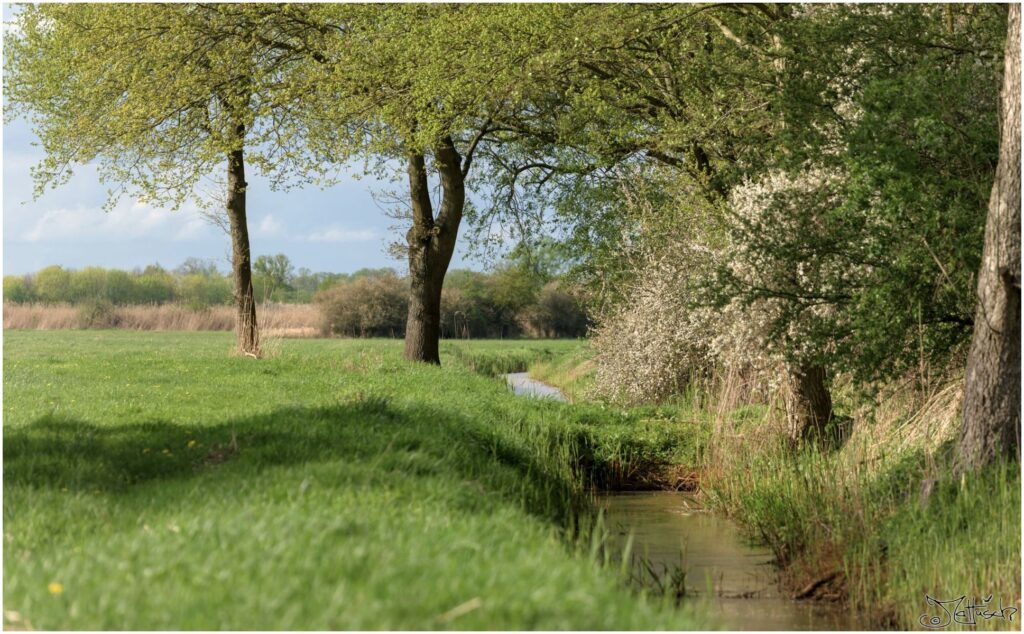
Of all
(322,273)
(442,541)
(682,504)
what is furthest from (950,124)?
(322,273)

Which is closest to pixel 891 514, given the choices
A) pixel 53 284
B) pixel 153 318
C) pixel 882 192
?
pixel 882 192

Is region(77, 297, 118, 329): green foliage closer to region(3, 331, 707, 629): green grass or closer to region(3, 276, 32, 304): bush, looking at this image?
region(3, 276, 32, 304): bush

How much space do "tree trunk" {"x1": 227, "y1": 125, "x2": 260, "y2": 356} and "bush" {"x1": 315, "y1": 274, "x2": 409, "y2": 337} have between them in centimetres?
2884

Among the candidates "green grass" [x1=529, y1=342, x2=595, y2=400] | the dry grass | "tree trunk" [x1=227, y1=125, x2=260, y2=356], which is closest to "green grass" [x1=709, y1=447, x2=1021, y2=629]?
"green grass" [x1=529, y1=342, x2=595, y2=400]

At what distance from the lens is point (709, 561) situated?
9.55 m

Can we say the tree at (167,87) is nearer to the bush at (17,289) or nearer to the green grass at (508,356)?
the green grass at (508,356)

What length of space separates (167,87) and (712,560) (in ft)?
48.5

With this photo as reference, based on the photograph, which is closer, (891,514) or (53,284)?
(891,514)

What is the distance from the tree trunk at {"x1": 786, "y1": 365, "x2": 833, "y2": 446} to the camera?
549 inches

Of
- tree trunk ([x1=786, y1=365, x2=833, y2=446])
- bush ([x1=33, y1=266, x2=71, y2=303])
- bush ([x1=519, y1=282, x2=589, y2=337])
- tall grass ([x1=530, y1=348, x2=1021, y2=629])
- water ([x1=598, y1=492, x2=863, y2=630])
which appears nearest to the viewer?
tall grass ([x1=530, y1=348, x2=1021, y2=629])

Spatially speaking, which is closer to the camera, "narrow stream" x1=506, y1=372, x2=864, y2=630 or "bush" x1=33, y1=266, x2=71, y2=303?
"narrow stream" x1=506, y1=372, x2=864, y2=630

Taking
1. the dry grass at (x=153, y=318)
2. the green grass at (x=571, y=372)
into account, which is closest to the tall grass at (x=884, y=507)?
the green grass at (x=571, y=372)

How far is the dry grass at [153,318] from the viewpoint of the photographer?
43562 mm

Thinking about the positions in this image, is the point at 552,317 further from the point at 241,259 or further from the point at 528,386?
the point at 241,259
